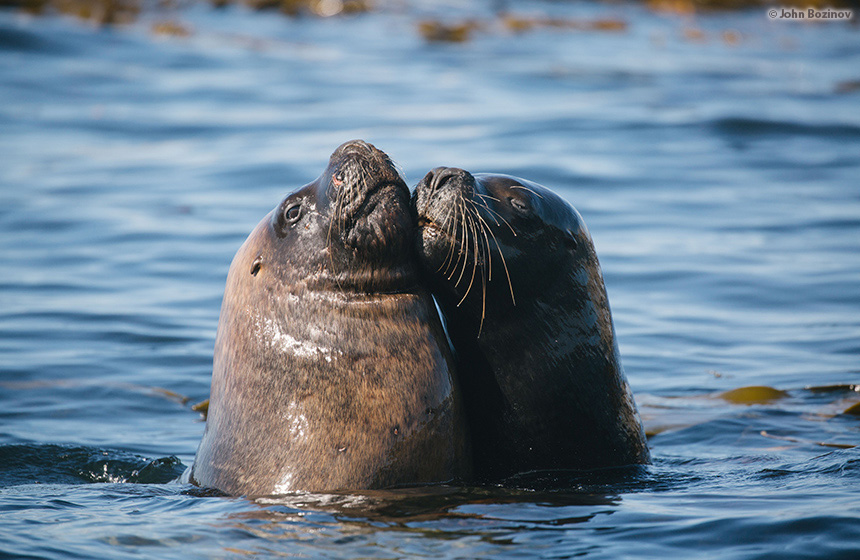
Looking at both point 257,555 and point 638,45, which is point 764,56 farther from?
point 257,555

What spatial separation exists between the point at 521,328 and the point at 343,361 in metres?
0.99

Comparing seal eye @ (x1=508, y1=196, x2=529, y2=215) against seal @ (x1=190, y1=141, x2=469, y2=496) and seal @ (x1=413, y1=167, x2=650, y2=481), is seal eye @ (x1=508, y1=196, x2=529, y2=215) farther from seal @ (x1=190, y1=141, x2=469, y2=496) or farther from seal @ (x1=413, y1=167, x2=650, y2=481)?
seal @ (x1=190, y1=141, x2=469, y2=496)

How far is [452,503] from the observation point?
5.38 meters

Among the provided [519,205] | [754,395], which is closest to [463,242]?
[519,205]

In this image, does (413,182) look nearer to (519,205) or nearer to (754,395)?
(754,395)

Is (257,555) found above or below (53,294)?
below

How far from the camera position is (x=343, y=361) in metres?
5.74

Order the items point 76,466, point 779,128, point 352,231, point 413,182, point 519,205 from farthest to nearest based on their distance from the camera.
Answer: point 779,128, point 413,182, point 76,466, point 519,205, point 352,231

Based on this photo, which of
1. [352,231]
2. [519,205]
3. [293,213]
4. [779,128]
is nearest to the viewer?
[352,231]

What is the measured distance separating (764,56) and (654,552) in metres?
24.0

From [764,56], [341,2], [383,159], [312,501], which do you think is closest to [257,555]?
[312,501]

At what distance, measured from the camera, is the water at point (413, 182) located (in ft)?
17.2

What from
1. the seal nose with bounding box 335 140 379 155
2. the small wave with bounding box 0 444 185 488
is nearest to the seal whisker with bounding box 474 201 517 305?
the seal nose with bounding box 335 140 379 155

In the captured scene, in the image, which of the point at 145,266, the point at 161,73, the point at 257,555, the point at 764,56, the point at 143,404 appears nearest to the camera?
the point at 257,555
